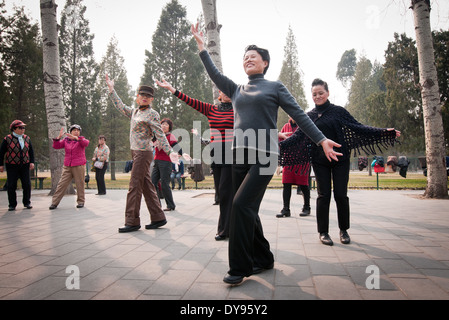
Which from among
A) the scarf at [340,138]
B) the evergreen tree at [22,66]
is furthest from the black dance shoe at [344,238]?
the evergreen tree at [22,66]

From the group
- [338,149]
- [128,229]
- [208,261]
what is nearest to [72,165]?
[128,229]

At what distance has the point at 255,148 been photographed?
8.37 ft

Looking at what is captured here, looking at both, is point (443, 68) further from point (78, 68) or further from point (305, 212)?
point (78, 68)

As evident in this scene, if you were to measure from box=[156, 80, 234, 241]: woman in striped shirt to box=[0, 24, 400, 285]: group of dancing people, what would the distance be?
0.01 meters

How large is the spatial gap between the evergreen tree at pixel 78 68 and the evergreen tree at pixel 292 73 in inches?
933

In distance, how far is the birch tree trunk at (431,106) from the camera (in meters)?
8.10

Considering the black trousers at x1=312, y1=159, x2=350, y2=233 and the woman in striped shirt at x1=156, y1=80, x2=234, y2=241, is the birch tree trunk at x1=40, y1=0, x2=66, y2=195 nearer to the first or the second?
the woman in striped shirt at x1=156, y1=80, x2=234, y2=241

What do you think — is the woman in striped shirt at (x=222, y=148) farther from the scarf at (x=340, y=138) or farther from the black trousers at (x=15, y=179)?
the black trousers at (x=15, y=179)

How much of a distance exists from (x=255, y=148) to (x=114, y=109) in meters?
31.7

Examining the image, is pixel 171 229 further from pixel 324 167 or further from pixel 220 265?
pixel 324 167

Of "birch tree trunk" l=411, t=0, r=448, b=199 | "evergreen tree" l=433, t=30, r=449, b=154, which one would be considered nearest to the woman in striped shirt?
"birch tree trunk" l=411, t=0, r=448, b=199

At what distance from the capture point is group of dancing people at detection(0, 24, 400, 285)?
8.21 feet
